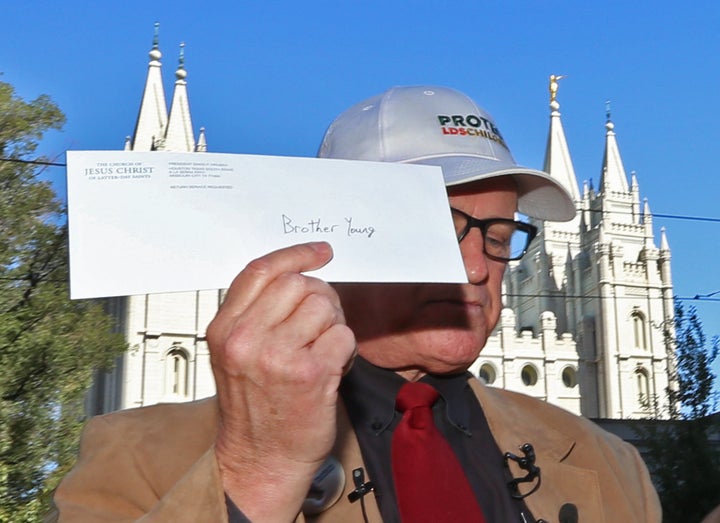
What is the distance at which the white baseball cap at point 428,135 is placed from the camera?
1.79m

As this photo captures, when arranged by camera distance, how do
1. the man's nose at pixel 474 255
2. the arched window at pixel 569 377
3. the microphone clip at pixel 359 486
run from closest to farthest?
the microphone clip at pixel 359 486, the man's nose at pixel 474 255, the arched window at pixel 569 377

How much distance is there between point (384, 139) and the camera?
1858 millimetres

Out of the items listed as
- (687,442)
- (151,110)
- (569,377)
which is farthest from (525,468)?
→ (569,377)

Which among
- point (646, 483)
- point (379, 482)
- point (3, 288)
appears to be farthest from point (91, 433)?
point (3, 288)

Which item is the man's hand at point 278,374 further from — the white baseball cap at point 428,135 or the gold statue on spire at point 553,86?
the gold statue on spire at point 553,86

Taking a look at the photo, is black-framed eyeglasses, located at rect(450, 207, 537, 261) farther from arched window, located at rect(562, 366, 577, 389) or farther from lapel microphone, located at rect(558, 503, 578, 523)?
arched window, located at rect(562, 366, 577, 389)

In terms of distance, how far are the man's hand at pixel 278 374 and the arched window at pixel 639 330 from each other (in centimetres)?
4776

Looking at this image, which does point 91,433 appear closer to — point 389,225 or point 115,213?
point 115,213

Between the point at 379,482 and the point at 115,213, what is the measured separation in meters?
0.74

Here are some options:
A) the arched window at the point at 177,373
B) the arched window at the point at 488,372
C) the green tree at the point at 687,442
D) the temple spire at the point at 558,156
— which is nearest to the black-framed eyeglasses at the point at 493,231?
the green tree at the point at 687,442

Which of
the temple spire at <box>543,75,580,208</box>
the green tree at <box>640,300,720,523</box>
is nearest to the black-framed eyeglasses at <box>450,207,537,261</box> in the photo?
the green tree at <box>640,300,720,523</box>

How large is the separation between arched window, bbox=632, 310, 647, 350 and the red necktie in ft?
155

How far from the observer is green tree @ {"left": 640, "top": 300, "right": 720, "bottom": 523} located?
1215cm

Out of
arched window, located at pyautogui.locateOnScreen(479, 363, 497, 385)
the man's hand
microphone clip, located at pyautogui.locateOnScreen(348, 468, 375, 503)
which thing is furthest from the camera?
arched window, located at pyautogui.locateOnScreen(479, 363, 497, 385)
